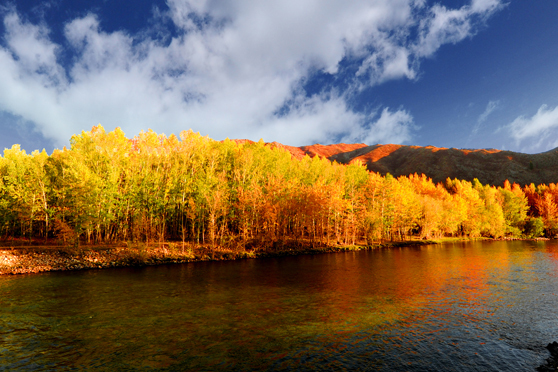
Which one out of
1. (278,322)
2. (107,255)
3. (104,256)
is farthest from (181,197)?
(278,322)

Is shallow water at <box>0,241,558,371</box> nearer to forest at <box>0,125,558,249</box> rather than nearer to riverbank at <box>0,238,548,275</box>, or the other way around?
riverbank at <box>0,238,548,275</box>

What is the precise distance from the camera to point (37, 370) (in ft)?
44.1

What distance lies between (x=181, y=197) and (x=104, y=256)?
19.9 metres

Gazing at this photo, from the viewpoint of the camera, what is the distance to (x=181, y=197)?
61969mm

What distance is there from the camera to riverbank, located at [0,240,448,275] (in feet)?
132

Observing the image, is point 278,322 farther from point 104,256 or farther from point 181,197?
point 181,197

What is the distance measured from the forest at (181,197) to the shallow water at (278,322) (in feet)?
61.6

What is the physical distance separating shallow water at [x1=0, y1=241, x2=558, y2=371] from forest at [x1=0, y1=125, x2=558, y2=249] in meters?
18.8

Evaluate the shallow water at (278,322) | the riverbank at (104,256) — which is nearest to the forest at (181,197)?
the riverbank at (104,256)

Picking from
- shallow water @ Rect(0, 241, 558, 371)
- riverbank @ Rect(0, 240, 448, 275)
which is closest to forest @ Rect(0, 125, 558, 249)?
riverbank @ Rect(0, 240, 448, 275)

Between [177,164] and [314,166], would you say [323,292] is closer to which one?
[177,164]

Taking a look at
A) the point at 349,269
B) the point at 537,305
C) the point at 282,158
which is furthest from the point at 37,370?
the point at 282,158

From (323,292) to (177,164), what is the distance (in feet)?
154

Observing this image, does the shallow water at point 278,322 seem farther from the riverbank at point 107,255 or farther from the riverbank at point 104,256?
the riverbank at point 107,255
